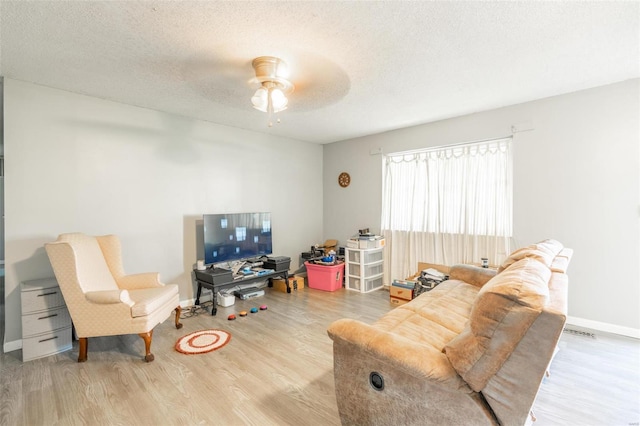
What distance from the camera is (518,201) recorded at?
11.1ft

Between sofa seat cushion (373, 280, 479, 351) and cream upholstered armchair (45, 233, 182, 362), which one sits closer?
sofa seat cushion (373, 280, 479, 351)

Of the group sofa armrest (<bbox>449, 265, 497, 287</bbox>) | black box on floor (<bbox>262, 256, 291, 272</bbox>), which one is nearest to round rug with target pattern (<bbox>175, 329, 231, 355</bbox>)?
black box on floor (<bbox>262, 256, 291, 272</bbox>)

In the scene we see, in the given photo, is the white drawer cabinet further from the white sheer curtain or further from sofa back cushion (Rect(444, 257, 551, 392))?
the white sheer curtain

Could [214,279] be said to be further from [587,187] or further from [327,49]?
[587,187]

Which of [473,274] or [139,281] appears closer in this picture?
[473,274]

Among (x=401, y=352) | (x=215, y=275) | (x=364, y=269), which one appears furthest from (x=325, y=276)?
(x=401, y=352)

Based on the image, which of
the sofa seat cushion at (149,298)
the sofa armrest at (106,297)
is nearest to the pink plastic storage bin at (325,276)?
the sofa seat cushion at (149,298)

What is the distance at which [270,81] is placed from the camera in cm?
229

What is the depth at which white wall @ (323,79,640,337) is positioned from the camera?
2.76 metres

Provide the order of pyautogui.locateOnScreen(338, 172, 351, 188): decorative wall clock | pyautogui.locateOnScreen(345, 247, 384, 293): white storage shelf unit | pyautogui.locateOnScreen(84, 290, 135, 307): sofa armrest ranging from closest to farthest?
pyautogui.locateOnScreen(84, 290, 135, 307): sofa armrest
pyautogui.locateOnScreen(345, 247, 384, 293): white storage shelf unit
pyautogui.locateOnScreen(338, 172, 351, 188): decorative wall clock

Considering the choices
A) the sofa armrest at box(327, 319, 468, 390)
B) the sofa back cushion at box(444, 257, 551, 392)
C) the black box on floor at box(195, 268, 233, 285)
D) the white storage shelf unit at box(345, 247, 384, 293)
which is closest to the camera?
the sofa back cushion at box(444, 257, 551, 392)

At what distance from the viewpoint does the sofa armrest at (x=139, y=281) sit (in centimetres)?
288

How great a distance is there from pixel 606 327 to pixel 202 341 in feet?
13.2

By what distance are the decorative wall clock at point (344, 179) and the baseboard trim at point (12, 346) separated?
4.43m
